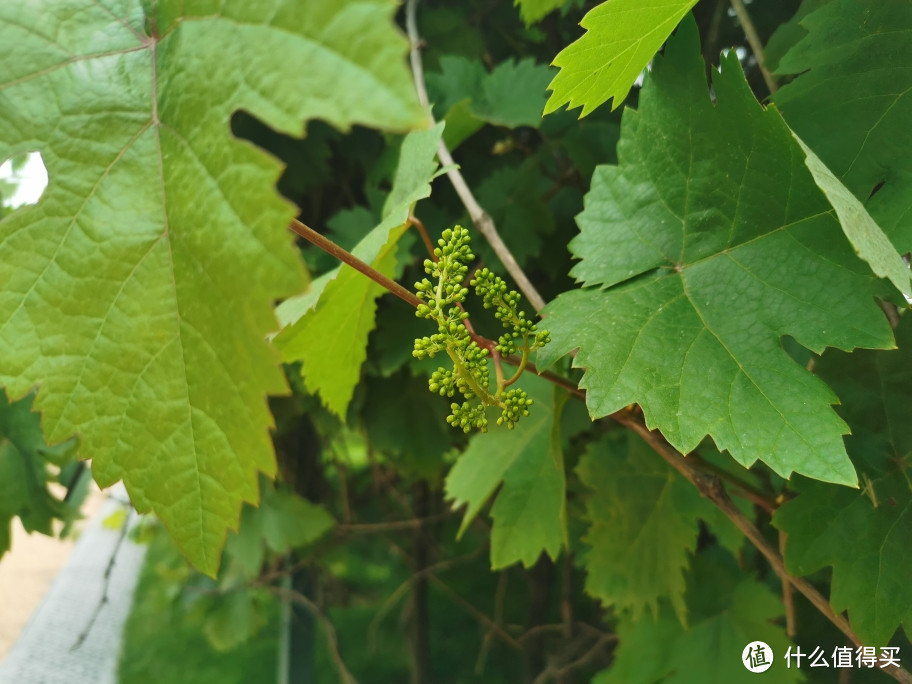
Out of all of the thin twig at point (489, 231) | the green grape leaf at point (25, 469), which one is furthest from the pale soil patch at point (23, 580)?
the thin twig at point (489, 231)

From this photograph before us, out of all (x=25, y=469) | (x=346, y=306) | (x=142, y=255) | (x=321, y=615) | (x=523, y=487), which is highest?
(x=142, y=255)

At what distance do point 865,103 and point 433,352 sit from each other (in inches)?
12.9

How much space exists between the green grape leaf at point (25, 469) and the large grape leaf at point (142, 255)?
0.49 metres

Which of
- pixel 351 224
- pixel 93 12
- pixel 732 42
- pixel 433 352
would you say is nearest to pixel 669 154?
pixel 433 352

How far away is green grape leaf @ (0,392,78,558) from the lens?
30.3 inches

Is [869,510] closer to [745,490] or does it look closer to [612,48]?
[745,490]

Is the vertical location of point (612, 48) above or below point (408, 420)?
above

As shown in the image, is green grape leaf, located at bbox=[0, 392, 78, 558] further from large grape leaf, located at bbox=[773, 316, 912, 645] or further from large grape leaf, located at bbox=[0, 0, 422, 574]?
large grape leaf, located at bbox=[773, 316, 912, 645]

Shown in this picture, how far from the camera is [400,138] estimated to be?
0.91 m

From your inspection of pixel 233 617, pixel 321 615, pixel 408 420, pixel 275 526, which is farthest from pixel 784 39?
pixel 233 617

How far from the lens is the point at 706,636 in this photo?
0.77 m

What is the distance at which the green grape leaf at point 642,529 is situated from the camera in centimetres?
71

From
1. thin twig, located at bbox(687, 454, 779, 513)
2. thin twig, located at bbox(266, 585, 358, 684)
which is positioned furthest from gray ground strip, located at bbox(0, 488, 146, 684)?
thin twig, located at bbox(687, 454, 779, 513)

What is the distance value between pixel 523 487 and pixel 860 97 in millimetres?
419
